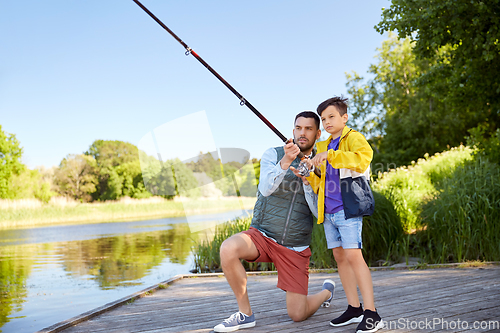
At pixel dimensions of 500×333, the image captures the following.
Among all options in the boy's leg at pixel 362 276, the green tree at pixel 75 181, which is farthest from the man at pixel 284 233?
the green tree at pixel 75 181

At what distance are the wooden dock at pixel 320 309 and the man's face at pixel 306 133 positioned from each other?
1.09 metres

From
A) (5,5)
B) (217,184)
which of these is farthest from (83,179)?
(217,184)

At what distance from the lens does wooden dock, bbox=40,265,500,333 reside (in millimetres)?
2561

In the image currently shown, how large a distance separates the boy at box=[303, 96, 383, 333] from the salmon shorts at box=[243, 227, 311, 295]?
248mm

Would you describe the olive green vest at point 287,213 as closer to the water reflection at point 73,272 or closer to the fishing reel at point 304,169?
the fishing reel at point 304,169

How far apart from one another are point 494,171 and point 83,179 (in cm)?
3306

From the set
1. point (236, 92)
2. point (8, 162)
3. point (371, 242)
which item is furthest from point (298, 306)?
point (8, 162)

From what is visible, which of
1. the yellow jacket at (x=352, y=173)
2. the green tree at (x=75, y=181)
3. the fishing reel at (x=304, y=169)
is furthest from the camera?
the green tree at (x=75, y=181)

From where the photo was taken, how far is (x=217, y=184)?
5.99 metres

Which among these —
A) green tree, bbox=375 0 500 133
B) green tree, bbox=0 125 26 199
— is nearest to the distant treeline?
green tree, bbox=0 125 26 199

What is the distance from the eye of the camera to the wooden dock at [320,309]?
256 cm

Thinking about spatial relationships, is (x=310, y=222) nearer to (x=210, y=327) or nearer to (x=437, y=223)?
(x=210, y=327)

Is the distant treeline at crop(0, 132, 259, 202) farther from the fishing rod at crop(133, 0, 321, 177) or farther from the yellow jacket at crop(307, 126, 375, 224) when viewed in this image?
the yellow jacket at crop(307, 126, 375, 224)

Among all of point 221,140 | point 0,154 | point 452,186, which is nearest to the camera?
point 221,140
